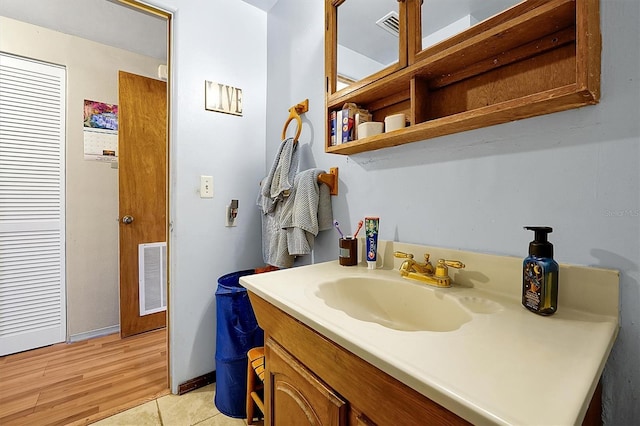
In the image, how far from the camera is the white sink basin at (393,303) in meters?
0.78

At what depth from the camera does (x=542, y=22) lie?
2.16ft

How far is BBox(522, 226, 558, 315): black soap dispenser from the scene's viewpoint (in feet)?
2.00

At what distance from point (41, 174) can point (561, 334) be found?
2.88 m

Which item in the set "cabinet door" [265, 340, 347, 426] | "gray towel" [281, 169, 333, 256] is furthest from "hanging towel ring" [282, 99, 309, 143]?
"cabinet door" [265, 340, 347, 426]

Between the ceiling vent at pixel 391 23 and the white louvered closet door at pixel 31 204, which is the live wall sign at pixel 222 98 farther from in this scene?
the white louvered closet door at pixel 31 204

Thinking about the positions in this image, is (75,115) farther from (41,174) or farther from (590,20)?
(590,20)

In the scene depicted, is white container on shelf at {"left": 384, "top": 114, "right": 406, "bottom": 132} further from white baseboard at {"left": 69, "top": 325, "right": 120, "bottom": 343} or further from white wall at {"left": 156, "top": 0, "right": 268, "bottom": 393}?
white baseboard at {"left": 69, "top": 325, "right": 120, "bottom": 343}

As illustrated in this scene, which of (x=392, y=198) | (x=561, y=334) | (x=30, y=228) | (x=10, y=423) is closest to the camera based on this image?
(x=561, y=334)

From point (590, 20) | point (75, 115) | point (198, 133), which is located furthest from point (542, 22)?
point (75, 115)

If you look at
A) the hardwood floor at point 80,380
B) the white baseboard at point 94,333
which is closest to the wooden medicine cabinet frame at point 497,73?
the hardwood floor at point 80,380

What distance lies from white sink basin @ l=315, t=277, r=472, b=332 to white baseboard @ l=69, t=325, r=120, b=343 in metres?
2.27

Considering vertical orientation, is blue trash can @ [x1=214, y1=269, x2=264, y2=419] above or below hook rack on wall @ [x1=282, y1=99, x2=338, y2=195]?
below

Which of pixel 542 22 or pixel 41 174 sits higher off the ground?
pixel 542 22

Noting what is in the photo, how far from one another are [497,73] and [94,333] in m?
2.94
